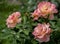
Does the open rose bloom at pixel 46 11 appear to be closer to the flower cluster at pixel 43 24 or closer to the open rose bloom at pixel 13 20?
the flower cluster at pixel 43 24

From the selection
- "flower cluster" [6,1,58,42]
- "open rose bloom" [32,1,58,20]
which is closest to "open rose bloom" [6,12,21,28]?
"flower cluster" [6,1,58,42]

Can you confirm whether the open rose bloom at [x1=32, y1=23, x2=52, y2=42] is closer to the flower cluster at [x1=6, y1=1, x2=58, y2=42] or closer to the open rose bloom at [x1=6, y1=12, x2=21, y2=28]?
the flower cluster at [x1=6, y1=1, x2=58, y2=42]

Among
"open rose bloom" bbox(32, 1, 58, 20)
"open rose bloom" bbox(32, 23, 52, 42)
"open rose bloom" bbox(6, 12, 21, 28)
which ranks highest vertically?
"open rose bloom" bbox(32, 1, 58, 20)

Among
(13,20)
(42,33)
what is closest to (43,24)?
(42,33)

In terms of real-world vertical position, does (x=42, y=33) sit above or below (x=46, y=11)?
below

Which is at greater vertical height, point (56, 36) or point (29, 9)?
point (29, 9)

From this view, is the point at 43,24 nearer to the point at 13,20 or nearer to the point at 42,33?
Answer: the point at 42,33

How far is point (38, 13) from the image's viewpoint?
1326 mm

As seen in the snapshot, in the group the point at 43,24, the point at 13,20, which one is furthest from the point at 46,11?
the point at 13,20

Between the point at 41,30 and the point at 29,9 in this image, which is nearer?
the point at 41,30

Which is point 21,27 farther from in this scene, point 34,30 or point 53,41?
point 53,41

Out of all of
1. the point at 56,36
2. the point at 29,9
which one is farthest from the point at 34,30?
the point at 29,9

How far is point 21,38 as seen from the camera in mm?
1271

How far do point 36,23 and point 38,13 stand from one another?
6cm
